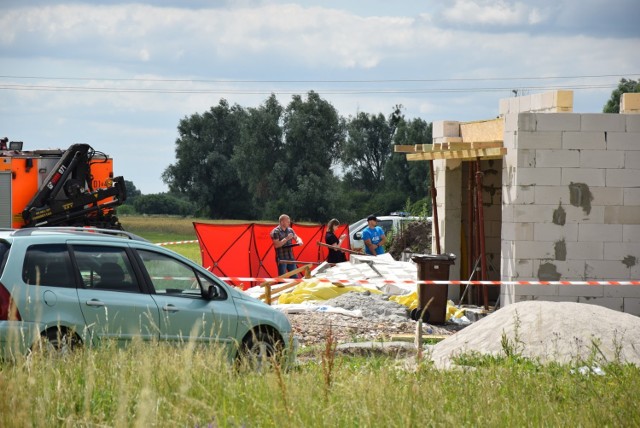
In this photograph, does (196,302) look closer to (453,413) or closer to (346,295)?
(453,413)

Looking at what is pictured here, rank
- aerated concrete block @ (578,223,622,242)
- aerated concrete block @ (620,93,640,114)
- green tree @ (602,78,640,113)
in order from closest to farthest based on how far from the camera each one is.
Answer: aerated concrete block @ (578,223,622,242) → aerated concrete block @ (620,93,640,114) → green tree @ (602,78,640,113)

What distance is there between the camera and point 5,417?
17.6ft

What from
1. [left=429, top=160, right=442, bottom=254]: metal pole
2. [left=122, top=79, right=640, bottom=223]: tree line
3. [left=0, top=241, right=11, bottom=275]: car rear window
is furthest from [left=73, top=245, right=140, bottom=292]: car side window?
[left=122, top=79, right=640, bottom=223]: tree line

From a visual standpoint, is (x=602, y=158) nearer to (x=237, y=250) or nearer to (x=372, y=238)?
(x=372, y=238)

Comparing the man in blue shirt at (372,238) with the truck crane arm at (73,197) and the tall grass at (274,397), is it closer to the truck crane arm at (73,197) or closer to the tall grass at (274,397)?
the truck crane arm at (73,197)

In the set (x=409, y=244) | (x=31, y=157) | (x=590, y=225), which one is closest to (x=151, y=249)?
(x=590, y=225)

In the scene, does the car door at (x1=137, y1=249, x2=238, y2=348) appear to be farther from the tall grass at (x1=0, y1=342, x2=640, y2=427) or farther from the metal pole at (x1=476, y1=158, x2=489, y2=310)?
the metal pole at (x1=476, y1=158, x2=489, y2=310)

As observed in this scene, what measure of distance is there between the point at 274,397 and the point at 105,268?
4336mm

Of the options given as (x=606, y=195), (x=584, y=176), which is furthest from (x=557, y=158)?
(x=606, y=195)

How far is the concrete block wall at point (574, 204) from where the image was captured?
1725 centimetres

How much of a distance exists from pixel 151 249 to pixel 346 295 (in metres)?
7.62

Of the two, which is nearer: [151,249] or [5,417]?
[5,417]

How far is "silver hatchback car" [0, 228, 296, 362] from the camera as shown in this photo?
9.67m

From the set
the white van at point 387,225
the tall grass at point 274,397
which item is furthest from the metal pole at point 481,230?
the white van at point 387,225
